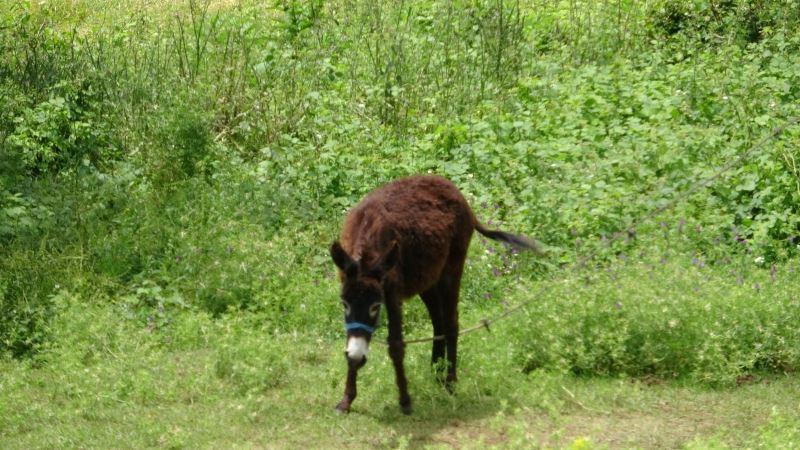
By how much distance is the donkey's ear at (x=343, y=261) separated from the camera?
6461 millimetres

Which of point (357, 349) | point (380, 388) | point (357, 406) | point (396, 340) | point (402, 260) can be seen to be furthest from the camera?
point (380, 388)

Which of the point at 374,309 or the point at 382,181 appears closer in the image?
the point at 374,309

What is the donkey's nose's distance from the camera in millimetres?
6410

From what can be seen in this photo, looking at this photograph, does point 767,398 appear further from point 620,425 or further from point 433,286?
point 433,286

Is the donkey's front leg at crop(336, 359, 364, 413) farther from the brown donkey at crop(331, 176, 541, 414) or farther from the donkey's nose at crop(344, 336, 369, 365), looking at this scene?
the donkey's nose at crop(344, 336, 369, 365)

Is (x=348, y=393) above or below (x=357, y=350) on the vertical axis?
below

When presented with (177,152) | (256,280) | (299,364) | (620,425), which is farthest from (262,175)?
(620,425)

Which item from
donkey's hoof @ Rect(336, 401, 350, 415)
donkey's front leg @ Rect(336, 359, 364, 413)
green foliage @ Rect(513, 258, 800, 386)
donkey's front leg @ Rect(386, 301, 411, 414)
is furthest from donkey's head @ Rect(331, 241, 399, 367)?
green foliage @ Rect(513, 258, 800, 386)

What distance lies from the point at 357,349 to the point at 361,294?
32cm

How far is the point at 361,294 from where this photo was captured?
6539mm

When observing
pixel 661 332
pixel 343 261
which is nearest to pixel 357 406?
pixel 343 261

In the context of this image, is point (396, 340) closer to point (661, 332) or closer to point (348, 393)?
point (348, 393)

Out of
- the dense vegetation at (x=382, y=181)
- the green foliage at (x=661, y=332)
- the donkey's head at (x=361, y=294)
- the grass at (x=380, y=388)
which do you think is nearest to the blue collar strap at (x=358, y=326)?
the donkey's head at (x=361, y=294)

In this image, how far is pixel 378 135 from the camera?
36.5 ft
